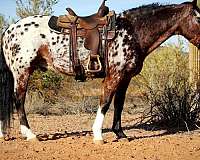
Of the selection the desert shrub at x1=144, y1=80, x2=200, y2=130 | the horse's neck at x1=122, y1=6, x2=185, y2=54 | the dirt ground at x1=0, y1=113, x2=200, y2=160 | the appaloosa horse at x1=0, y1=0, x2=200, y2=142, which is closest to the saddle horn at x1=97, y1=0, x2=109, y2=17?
the appaloosa horse at x1=0, y1=0, x2=200, y2=142

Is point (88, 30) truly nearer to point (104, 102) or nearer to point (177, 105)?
point (104, 102)

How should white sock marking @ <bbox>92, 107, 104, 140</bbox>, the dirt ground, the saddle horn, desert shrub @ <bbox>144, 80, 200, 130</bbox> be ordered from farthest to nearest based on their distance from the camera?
desert shrub @ <bbox>144, 80, 200, 130</bbox> < the saddle horn < white sock marking @ <bbox>92, 107, 104, 140</bbox> < the dirt ground

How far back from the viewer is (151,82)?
33.8 ft

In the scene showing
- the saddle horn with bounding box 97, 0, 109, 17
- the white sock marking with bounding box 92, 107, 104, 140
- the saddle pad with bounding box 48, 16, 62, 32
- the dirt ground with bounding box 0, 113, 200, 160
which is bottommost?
the dirt ground with bounding box 0, 113, 200, 160

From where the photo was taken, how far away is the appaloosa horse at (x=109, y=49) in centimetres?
771

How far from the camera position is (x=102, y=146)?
24.6 ft

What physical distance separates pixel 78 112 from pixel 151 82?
345cm

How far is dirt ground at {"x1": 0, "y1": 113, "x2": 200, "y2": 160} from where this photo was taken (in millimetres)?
6852

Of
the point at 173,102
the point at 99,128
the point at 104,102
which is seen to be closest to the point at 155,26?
the point at 104,102

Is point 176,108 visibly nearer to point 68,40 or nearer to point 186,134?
point 186,134

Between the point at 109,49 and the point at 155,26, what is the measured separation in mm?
906

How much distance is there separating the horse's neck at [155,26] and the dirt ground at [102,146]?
1662 millimetres

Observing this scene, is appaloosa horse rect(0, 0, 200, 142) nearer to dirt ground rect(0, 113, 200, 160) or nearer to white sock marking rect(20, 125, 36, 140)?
white sock marking rect(20, 125, 36, 140)

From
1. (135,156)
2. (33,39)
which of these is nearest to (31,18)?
(33,39)
